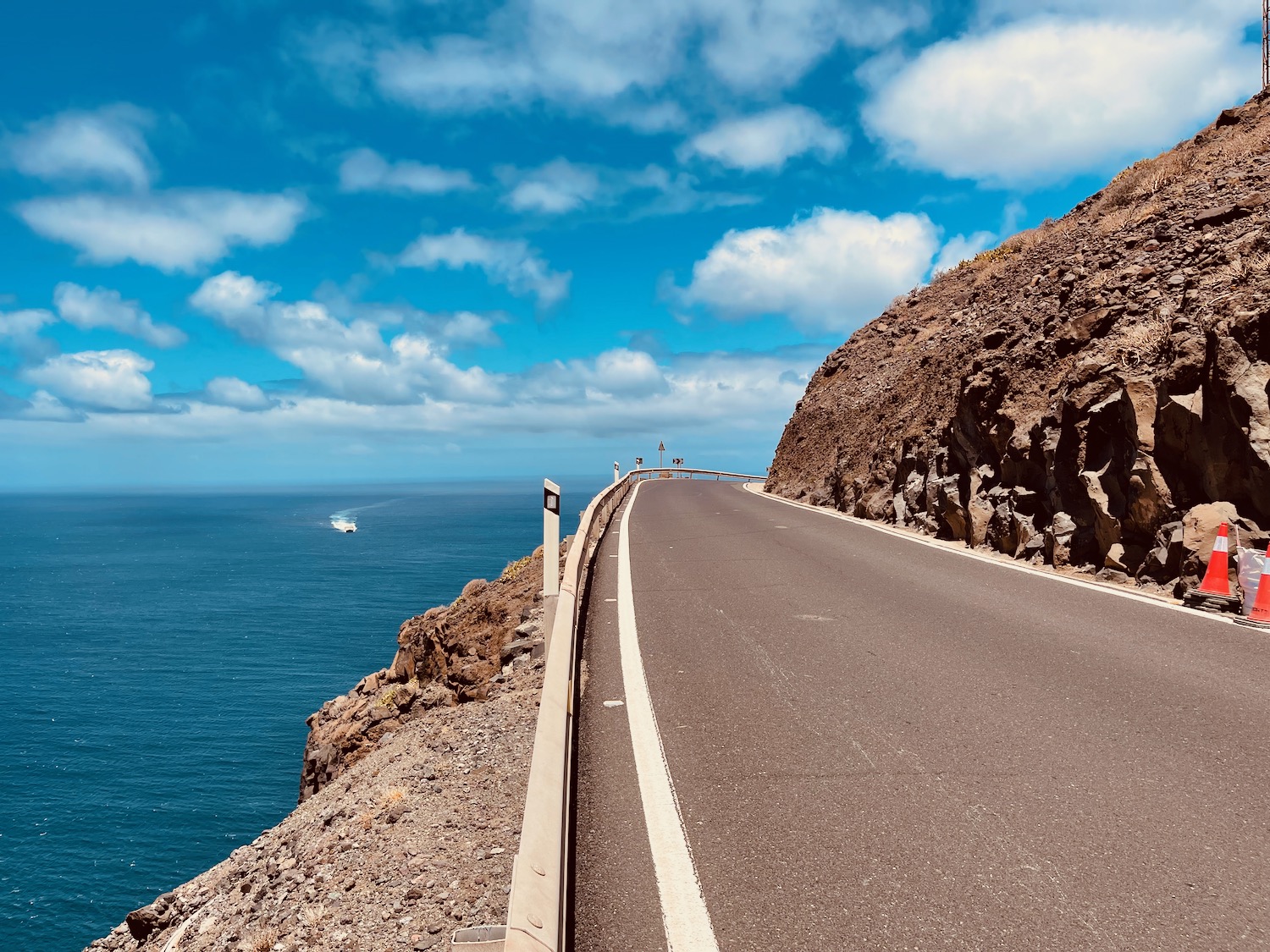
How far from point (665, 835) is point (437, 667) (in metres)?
11.2

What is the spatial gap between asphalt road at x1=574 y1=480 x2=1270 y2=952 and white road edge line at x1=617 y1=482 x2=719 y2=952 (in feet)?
0.14

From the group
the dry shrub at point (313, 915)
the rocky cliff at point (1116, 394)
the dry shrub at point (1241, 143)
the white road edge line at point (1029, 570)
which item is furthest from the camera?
the dry shrub at point (1241, 143)

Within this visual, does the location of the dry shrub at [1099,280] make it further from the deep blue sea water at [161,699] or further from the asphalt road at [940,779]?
the deep blue sea water at [161,699]

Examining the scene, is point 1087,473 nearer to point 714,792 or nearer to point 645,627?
point 645,627

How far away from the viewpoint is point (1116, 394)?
11.0m

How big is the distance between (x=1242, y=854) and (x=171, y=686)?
5253cm

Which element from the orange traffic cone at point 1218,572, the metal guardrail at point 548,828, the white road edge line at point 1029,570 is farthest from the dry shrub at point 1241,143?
the metal guardrail at point 548,828

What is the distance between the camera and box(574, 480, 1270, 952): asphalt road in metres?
2.76

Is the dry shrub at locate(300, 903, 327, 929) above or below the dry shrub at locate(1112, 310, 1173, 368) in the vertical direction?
below

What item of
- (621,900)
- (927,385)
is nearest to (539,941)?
(621,900)

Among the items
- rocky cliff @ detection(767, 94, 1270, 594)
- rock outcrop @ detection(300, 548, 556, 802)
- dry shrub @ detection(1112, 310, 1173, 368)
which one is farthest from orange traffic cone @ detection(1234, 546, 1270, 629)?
rock outcrop @ detection(300, 548, 556, 802)

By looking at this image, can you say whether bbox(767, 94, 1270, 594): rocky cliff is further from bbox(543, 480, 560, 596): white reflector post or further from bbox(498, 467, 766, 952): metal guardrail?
bbox(498, 467, 766, 952): metal guardrail

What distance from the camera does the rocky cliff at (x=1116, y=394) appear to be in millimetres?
9156

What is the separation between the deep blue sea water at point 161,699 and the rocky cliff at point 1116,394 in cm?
2746
